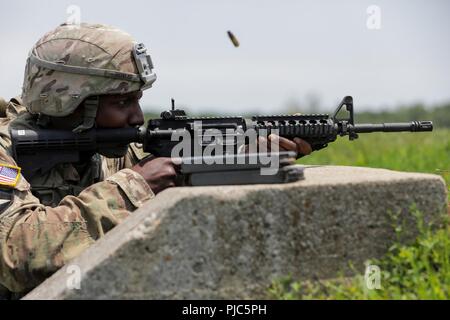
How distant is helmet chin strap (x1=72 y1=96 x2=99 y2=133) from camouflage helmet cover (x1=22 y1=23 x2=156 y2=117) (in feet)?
0.18

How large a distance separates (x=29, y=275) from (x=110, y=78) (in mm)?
1536

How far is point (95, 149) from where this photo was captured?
5648 millimetres

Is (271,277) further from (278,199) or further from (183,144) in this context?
(183,144)

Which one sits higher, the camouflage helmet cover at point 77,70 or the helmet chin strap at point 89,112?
the camouflage helmet cover at point 77,70

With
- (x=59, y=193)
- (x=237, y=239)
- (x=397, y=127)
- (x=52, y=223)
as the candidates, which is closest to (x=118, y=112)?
(x=59, y=193)

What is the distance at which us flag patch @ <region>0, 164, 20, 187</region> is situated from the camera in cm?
502

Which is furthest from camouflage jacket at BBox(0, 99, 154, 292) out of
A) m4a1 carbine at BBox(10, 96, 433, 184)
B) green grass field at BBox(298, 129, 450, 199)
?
green grass field at BBox(298, 129, 450, 199)

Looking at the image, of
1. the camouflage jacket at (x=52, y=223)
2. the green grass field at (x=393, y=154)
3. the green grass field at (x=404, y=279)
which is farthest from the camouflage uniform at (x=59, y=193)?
the green grass field at (x=393, y=154)

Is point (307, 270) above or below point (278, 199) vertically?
below

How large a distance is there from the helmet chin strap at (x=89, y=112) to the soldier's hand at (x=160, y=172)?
0.59 metres

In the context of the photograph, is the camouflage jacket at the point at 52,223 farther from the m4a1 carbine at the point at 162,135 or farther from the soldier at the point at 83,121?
the m4a1 carbine at the point at 162,135

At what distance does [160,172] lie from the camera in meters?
5.14

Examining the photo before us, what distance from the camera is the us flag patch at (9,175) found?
502 centimetres
